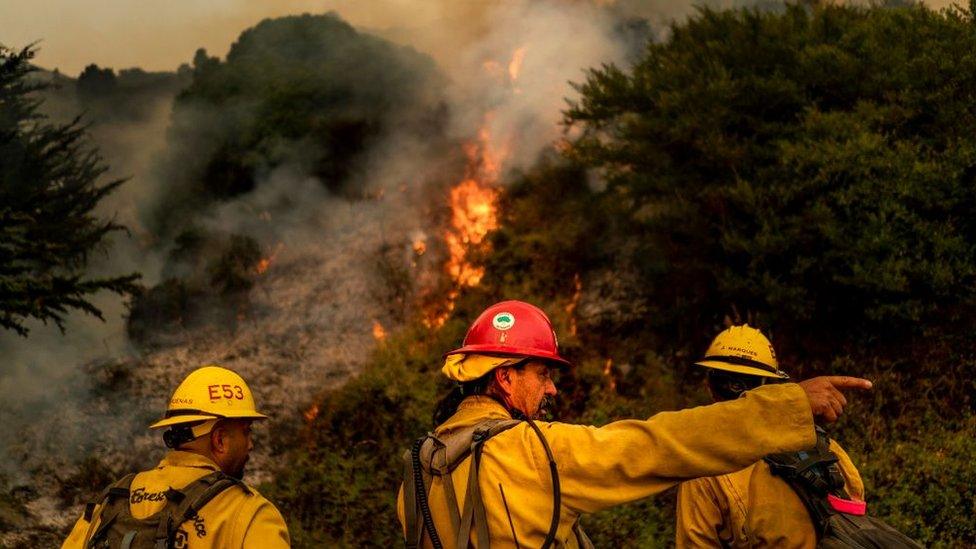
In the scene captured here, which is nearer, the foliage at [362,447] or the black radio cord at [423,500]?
the black radio cord at [423,500]

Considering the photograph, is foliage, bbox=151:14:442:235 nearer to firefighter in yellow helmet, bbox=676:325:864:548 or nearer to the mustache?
firefighter in yellow helmet, bbox=676:325:864:548

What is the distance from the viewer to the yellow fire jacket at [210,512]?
2.74 metres

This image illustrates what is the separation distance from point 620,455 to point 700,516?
4.80 ft

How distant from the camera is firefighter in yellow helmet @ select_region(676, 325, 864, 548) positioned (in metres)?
2.97

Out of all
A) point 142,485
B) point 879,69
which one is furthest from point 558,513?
point 879,69

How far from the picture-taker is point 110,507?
9.44 ft

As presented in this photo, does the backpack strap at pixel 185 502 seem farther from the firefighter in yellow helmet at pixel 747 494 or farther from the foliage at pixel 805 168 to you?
the foliage at pixel 805 168

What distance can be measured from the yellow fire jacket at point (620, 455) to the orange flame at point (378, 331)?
1099 centimetres

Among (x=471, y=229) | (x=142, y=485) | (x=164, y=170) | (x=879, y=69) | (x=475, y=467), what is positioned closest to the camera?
(x=475, y=467)

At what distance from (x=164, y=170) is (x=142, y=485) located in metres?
26.3

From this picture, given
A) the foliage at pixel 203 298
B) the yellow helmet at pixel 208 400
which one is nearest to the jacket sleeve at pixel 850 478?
the yellow helmet at pixel 208 400

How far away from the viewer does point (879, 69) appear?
10094 millimetres

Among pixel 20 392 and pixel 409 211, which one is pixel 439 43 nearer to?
pixel 409 211

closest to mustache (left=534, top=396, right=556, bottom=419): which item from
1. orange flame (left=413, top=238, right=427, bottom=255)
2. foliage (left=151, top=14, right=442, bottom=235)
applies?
orange flame (left=413, top=238, right=427, bottom=255)
